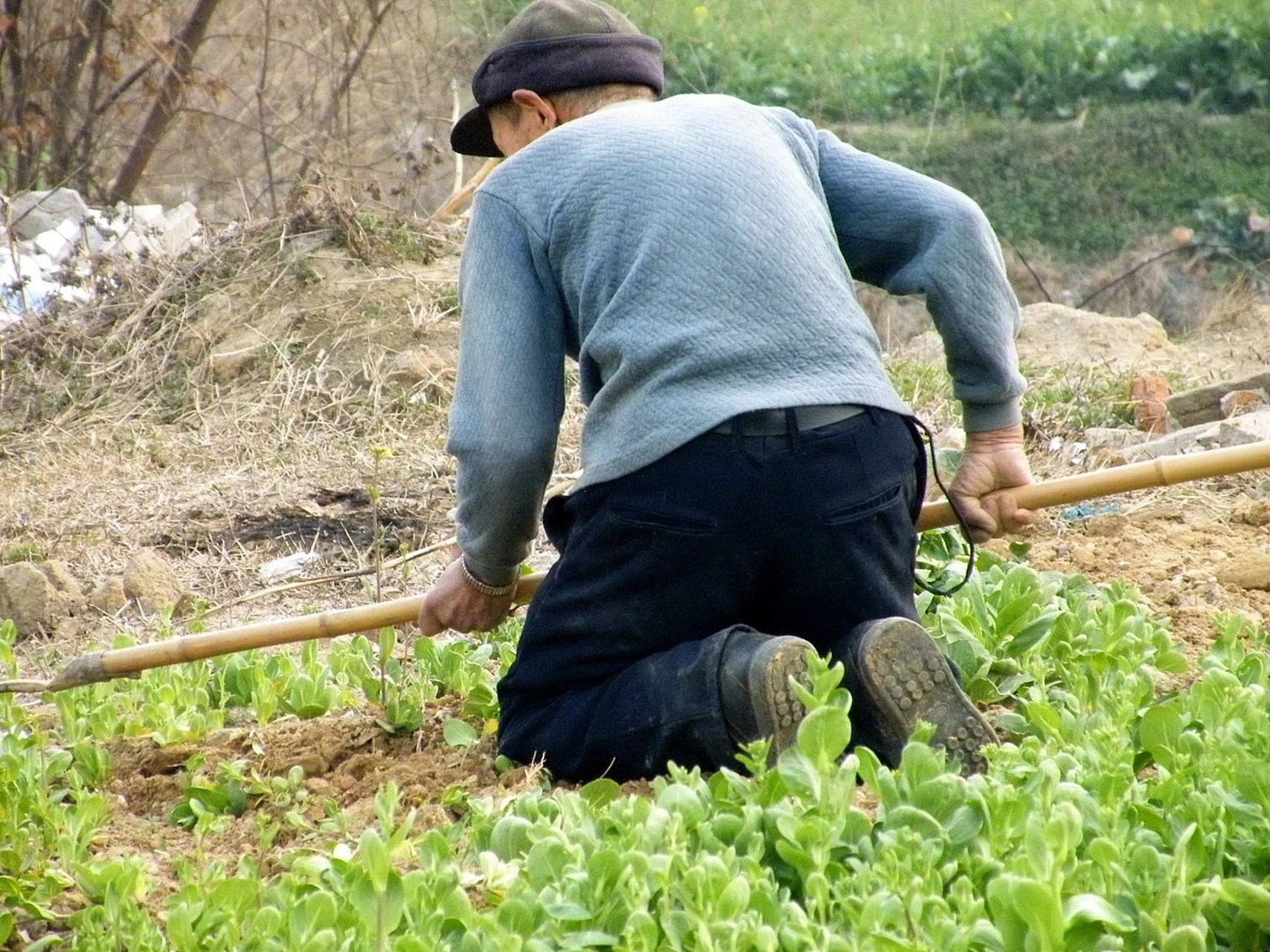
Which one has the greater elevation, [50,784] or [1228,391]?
[50,784]

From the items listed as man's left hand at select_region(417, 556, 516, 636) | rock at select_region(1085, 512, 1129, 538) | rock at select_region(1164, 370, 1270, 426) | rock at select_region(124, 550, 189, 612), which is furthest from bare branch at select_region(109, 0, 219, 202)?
man's left hand at select_region(417, 556, 516, 636)

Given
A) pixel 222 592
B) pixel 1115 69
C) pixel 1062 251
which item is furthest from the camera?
pixel 1115 69

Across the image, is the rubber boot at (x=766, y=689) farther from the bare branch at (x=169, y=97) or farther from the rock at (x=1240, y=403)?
the bare branch at (x=169, y=97)

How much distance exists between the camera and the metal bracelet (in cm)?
310

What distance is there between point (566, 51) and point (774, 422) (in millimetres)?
859

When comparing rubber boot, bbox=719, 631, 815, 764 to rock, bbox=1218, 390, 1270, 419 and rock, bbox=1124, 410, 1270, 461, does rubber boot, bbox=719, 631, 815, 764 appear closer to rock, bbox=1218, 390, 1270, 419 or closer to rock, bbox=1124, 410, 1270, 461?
rock, bbox=1124, 410, 1270, 461

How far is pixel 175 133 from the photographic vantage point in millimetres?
10852

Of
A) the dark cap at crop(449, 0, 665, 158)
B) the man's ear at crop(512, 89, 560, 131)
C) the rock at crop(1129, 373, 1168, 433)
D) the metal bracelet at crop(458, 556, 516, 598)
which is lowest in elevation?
the rock at crop(1129, 373, 1168, 433)

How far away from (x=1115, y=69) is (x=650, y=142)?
990cm

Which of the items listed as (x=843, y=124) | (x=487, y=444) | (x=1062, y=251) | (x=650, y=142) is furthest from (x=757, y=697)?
(x=843, y=124)

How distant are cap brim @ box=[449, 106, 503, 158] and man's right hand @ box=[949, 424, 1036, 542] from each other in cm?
116

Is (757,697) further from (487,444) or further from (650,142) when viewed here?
(650,142)

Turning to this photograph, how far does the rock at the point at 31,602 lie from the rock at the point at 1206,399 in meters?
3.97

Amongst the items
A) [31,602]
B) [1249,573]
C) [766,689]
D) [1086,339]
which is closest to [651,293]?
[766,689]
